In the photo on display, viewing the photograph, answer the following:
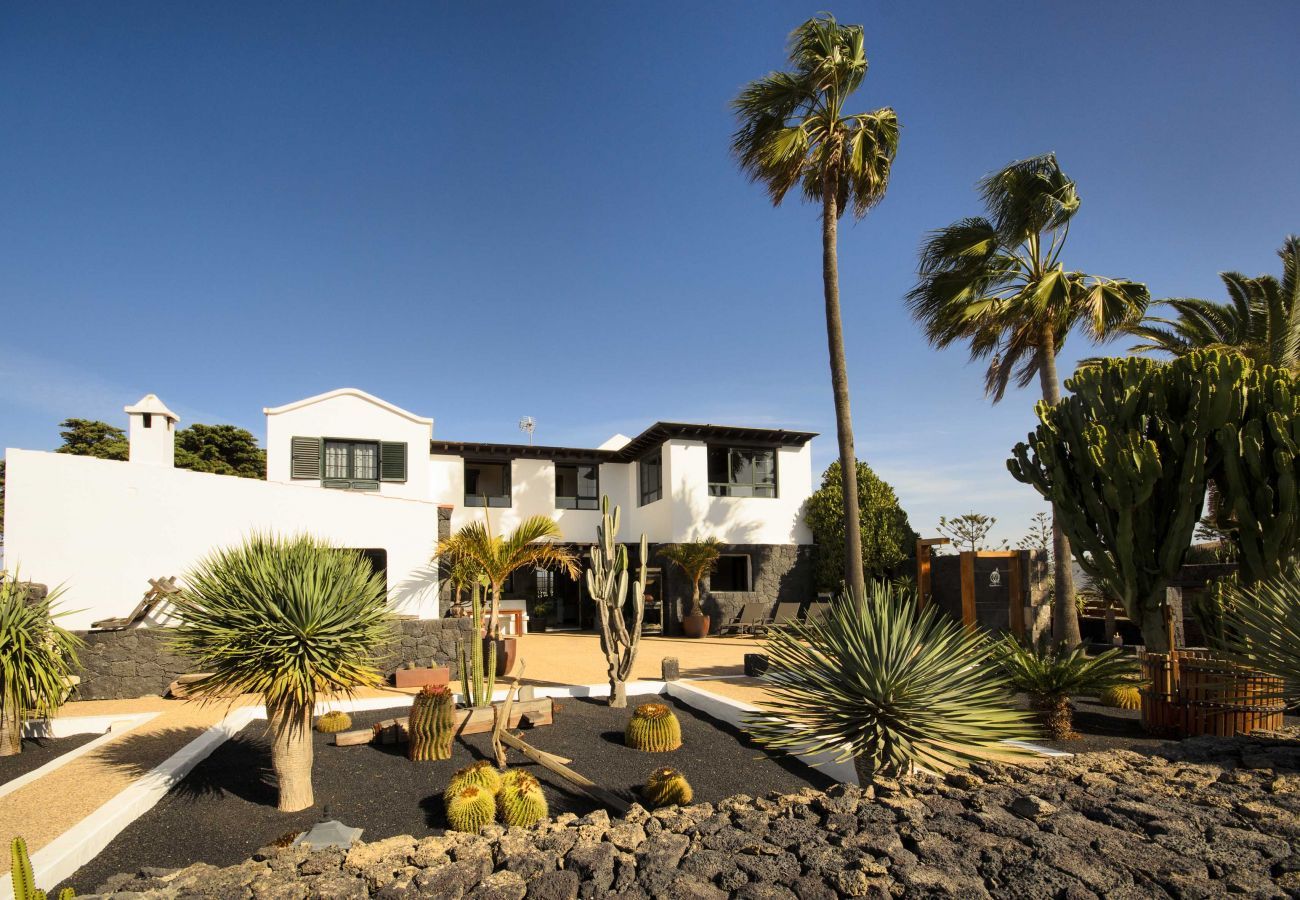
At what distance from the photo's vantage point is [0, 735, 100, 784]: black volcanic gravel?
7.29 metres

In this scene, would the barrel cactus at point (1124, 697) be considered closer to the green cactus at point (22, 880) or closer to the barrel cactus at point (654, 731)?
the barrel cactus at point (654, 731)

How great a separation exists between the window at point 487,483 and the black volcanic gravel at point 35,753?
13.8m

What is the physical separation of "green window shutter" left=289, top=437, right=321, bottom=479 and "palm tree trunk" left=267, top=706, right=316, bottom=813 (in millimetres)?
14482

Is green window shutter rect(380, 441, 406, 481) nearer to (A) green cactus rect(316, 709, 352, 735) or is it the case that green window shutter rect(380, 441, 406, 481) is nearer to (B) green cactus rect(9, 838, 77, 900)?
(A) green cactus rect(316, 709, 352, 735)

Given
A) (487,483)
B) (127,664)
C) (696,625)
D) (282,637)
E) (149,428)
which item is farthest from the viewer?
(487,483)

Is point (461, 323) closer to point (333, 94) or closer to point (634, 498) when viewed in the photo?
point (333, 94)

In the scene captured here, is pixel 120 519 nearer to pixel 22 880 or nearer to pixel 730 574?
pixel 22 880

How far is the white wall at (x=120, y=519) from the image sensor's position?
11.6m

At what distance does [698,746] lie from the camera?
758cm

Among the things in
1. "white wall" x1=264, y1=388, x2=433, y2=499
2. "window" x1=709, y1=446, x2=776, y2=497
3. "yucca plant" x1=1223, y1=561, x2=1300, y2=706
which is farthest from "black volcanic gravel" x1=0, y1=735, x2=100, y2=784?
"window" x1=709, y1=446, x2=776, y2=497

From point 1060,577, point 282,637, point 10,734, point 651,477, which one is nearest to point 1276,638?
point 1060,577

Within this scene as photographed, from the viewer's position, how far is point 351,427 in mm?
19484

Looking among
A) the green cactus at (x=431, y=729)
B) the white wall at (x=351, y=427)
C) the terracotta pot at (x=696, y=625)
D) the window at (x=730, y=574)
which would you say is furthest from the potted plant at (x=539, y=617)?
the green cactus at (x=431, y=729)

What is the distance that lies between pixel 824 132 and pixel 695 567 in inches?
445
